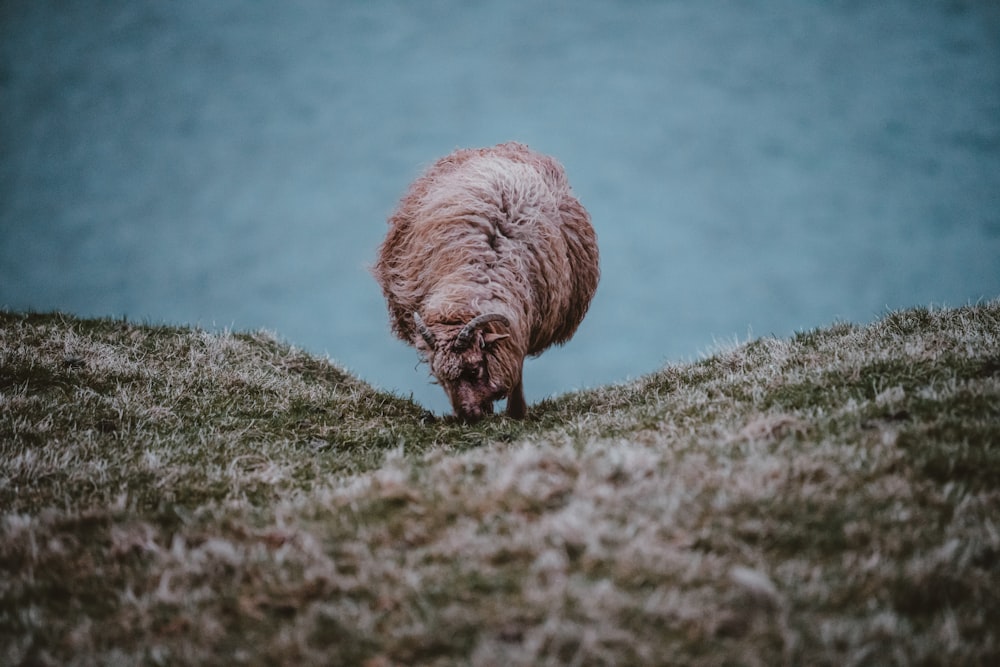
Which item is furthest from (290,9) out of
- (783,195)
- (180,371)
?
(180,371)

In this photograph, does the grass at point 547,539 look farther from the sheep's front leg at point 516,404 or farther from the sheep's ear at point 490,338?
the sheep's front leg at point 516,404

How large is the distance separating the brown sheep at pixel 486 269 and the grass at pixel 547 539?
55.5 inches

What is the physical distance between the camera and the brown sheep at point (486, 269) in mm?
8117

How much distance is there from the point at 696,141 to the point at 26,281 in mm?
167927

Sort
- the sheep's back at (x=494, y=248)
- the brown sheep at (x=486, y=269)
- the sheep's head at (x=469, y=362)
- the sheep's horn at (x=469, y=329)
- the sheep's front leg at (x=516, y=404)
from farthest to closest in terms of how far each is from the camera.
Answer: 1. the sheep's front leg at (x=516, y=404)
2. the sheep's back at (x=494, y=248)
3. the brown sheep at (x=486, y=269)
4. the sheep's head at (x=469, y=362)
5. the sheep's horn at (x=469, y=329)

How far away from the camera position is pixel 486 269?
350 inches

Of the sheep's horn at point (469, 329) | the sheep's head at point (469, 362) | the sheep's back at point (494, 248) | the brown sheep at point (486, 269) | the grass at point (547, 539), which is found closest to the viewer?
the grass at point (547, 539)

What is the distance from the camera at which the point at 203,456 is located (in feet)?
20.7

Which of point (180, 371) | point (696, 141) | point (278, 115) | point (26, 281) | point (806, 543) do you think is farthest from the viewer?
point (696, 141)

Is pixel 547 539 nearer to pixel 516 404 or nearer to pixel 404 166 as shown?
pixel 516 404

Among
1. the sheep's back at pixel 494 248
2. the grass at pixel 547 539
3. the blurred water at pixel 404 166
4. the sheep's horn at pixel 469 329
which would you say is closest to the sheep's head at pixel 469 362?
the sheep's horn at pixel 469 329

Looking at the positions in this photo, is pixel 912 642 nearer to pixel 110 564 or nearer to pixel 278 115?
pixel 110 564

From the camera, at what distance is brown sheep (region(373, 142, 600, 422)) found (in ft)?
26.6

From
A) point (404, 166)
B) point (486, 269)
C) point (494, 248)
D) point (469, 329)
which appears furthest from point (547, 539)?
point (404, 166)
